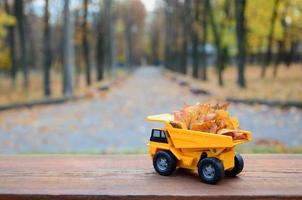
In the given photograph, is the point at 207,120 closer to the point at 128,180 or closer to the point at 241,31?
the point at 128,180

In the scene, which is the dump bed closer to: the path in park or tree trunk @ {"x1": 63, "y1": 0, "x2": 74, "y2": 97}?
the path in park

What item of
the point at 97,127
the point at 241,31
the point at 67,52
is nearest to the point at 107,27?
the point at 67,52

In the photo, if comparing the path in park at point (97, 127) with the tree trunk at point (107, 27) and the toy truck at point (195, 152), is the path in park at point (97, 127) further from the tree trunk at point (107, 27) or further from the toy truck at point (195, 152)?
the tree trunk at point (107, 27)

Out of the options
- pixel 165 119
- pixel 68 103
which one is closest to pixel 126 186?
pixel 165 119

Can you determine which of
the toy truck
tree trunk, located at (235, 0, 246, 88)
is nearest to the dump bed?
the toy truck

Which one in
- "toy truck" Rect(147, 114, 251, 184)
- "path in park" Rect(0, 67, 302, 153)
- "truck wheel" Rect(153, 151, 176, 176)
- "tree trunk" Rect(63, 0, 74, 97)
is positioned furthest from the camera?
"tree trunk" Rect(63, 0, 74, 97)

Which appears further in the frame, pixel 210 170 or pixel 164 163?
pixel 164 163
